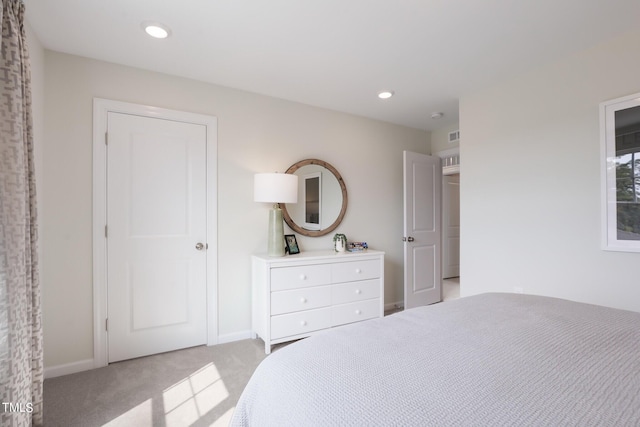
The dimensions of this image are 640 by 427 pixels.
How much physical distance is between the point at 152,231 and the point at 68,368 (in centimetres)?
113

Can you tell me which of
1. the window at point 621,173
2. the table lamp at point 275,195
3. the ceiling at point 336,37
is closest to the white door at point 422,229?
the ceiling at point 336,37

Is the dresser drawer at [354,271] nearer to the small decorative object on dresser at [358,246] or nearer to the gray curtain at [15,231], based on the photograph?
the small decorative object on dresser at [358,246]

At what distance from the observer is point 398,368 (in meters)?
0.90

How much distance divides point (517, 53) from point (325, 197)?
2.06 meters

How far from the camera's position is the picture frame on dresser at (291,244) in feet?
9.85

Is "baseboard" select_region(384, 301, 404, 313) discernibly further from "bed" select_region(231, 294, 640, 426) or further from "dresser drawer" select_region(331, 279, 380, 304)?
"bed" select_region(231, 294, 640, 426)

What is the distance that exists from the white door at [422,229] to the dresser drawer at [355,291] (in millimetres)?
695

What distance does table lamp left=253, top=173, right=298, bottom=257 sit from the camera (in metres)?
2.69

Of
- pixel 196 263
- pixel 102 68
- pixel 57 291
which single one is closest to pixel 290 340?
pixel 196 263

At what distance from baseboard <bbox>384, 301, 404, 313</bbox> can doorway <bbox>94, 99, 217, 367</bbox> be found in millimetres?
2059

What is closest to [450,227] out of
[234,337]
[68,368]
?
[234,337]

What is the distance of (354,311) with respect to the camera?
3014 millimetres

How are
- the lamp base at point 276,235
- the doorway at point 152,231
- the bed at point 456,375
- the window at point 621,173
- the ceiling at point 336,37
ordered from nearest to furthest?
the bed at point 456,375 → the ceiling at point 336,37 → the window at point 621,173 → the doorway at point 152,231 → the lamp base at point 276,235

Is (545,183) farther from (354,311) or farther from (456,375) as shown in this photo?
(456,375)
